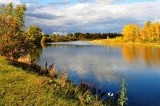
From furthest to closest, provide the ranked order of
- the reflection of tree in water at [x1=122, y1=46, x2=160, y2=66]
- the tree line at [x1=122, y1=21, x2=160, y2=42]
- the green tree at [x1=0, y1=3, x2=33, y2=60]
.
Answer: the tree line at [x1=122, y1=21, x2=160, y2=42] < the reflection of tree in water at [x1=122, y1=46, x2=160, y2=66] < the green tree at [x1=0, y1=3, x2=33, y2=60]

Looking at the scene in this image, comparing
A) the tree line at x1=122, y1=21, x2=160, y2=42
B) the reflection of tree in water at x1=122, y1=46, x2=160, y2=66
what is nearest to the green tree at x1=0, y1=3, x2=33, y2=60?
the reflection of tree in water at x1=122, y1=46, x2=160, y2=66

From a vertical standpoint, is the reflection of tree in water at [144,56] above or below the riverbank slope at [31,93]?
below

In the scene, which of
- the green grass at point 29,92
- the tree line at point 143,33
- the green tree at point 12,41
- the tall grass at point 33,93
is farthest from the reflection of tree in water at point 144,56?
the tree line at point 143,33

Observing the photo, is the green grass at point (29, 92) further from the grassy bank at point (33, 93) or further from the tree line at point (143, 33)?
the tree line at point (143, 33)

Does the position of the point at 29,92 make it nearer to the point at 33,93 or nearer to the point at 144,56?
the point at 33,93

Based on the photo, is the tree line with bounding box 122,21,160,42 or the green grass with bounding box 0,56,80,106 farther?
the tree line with bounding box 122,21,160,42

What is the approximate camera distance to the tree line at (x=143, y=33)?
118062 millimetres

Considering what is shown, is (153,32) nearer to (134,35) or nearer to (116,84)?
(134,35)

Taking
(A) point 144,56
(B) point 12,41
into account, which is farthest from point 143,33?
(B) point 12,41

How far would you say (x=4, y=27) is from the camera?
1203 inches

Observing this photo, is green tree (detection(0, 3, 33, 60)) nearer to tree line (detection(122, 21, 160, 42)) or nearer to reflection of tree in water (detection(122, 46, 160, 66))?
reflection of tree in water (detection(122, 46, 160, 66))

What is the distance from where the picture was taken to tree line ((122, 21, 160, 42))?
118 metres

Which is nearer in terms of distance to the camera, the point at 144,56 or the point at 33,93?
the point at 33,93

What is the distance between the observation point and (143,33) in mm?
122625
